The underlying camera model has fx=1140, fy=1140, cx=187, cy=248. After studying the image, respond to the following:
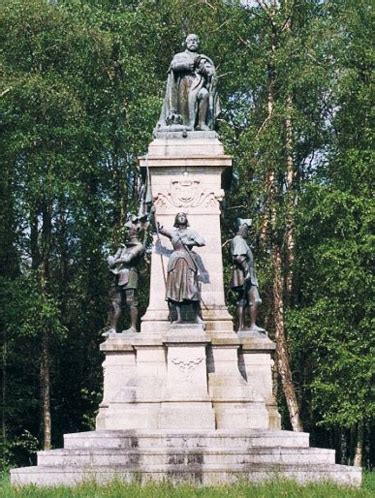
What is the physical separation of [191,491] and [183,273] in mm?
4905

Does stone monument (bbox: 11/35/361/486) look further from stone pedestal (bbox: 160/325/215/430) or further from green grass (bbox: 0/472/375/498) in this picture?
green grass (bbox: 0/472/375/498)

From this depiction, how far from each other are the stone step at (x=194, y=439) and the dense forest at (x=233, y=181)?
943 cm

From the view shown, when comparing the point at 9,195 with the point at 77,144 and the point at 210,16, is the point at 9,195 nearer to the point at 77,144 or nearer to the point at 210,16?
the point at 77,144

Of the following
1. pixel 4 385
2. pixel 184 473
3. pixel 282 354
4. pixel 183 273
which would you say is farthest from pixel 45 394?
pixel 184 473

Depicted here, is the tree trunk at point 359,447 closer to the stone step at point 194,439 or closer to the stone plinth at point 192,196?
the stone plinth at point 192,196

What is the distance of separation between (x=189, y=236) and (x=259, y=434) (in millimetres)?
3402

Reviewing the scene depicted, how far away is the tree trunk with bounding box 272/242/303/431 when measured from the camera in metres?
26.3

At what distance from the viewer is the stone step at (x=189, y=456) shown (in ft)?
48.2

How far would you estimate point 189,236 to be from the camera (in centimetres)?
1727

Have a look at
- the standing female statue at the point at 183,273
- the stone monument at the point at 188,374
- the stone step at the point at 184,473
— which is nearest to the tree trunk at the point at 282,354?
the stone monument at the point at 188,374

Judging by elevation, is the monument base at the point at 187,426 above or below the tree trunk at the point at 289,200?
below

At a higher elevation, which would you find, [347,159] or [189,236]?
[347,159]

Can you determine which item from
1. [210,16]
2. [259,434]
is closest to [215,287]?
[259,434]

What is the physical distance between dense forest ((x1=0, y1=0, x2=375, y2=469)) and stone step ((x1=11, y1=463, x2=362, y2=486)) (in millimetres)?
10320
